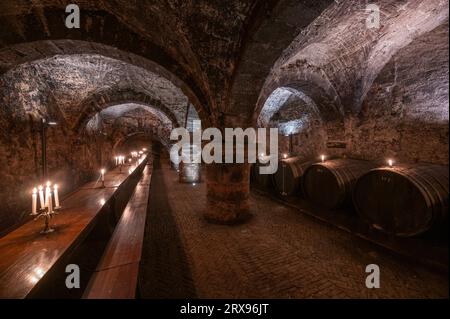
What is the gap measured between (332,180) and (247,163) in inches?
64.1

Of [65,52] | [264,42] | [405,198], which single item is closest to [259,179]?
[405,198]

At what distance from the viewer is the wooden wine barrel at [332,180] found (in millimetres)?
3918

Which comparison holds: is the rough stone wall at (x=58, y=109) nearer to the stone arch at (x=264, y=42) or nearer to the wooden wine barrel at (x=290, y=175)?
the stone arch at (x=264, y=42)

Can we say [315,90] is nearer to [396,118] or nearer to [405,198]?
[396,118]

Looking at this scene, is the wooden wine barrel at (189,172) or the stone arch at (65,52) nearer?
the stone arch at (65,52)

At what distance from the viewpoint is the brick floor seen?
2.37 meters

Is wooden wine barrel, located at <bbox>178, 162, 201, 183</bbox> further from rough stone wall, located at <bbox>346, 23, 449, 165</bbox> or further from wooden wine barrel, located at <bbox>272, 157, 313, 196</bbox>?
rough stone wall, located at <bbox>346, 23, 449, 165</bbox>

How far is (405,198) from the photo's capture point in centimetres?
269

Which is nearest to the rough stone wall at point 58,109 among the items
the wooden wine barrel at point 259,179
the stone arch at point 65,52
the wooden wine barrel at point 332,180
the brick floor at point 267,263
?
the stone arch at point 65,52

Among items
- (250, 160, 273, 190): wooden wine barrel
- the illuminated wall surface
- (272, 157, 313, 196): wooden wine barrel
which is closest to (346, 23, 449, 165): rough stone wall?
the illuminated wall surface

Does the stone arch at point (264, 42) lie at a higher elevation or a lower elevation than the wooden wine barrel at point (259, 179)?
higher

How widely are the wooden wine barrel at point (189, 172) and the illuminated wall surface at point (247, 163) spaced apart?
2.64m

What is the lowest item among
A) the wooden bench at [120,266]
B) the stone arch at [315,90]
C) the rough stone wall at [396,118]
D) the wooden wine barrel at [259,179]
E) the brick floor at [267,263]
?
the brick floor at [267,263]

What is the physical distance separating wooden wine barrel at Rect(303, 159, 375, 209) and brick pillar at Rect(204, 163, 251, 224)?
1.41 meters
